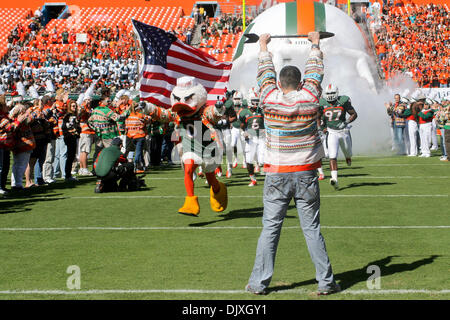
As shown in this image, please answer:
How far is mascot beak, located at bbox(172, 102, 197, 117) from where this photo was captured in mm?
9523

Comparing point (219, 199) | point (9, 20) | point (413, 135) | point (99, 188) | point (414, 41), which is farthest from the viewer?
point (9, 20)

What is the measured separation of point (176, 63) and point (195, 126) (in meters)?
2.96

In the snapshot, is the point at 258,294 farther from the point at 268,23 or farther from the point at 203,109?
the point at 268,23

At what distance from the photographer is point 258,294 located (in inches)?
229

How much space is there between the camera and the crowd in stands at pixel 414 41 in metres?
37.3

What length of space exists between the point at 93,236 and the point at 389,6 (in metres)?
42.1

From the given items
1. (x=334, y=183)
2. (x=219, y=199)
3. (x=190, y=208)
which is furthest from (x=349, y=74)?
(x=190, y=208)

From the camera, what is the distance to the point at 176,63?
1244 cm

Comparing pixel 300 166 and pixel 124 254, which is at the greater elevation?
pixel 300 166

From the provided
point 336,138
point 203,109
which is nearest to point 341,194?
point 336,138

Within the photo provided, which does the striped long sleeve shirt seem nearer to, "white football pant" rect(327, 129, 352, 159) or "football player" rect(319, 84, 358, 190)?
"football player" rect(319, 84, 358, 190)

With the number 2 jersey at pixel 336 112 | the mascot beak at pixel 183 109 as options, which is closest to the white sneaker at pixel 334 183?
the number 2 jersey at pixel 336 112

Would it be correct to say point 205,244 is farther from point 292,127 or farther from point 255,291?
point 292,127

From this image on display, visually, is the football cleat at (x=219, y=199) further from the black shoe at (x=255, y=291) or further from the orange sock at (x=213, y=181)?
the black shoe at (x=255, y=291)
